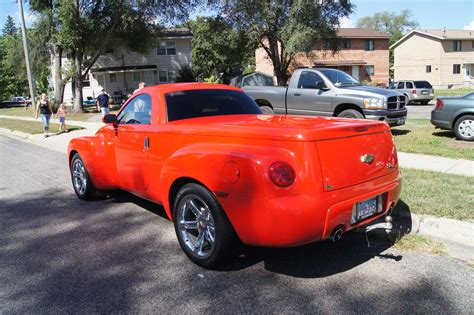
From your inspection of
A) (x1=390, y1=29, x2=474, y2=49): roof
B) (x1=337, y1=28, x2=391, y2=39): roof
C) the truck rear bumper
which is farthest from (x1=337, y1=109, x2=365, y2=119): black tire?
(x1=390, y1=29, x2=474, y2=49): roof

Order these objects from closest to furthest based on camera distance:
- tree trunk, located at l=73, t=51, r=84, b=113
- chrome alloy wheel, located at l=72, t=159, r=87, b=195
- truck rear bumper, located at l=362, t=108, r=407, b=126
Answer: chrome alloy wheel, located at l=72, t=159, r=87, b=195, truck rear bumper, located at l=362, t=108, r=407, b=126, tree trunk, located at l=73, t=51, r=84, b=113

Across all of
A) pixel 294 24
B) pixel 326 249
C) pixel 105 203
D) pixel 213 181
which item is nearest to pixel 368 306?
pixel 326 249

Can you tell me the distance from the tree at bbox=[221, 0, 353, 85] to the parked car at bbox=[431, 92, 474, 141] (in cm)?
1902

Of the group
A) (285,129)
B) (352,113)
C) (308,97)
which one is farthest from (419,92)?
(285,129)

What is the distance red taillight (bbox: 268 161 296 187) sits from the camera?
314cm

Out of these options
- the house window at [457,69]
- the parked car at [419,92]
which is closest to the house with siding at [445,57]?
the house window at [457,69]

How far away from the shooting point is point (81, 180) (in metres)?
6.39

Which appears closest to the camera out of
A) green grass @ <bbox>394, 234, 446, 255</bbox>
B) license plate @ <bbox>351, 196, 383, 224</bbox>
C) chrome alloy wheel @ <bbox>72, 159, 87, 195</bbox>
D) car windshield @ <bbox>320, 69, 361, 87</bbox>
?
license plate @ <bbox>351, 196, 383, 224</bbox>

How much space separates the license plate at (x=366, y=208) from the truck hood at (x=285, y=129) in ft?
1.97

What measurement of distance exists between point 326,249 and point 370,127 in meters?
1.35

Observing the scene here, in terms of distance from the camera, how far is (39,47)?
108 feet

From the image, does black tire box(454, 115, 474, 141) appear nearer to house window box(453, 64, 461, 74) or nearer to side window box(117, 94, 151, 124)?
side window box(117, 94, 151, 124)

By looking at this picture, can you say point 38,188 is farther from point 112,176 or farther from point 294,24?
point 294,24

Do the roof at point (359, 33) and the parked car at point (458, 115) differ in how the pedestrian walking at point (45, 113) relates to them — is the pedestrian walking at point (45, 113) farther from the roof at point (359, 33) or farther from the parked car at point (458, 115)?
Result: the roof at point (359, 33)
